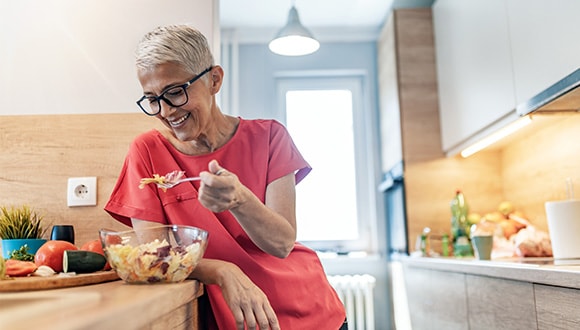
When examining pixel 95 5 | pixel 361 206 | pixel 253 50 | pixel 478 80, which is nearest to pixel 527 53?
pixel 478 80

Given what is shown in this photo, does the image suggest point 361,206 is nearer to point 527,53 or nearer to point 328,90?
point 328,90

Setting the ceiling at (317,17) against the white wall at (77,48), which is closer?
the white wall at (77,48)

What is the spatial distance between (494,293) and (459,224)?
38.0 inches

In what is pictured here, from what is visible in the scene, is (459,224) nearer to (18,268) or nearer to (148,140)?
(148,140)

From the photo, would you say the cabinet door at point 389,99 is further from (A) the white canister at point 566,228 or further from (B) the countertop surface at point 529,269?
(A) the white canister at point 566,228

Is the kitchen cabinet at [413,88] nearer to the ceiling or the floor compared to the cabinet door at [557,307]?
nearer to the ceiling

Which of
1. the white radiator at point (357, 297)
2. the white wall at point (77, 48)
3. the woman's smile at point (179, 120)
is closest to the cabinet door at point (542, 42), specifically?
the white wall at point (77, 48)

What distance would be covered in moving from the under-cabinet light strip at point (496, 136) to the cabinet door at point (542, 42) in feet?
0.61

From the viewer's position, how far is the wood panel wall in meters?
1.42

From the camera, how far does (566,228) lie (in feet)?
5.29

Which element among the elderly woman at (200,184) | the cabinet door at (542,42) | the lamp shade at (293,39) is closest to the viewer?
the elderly woman at (200,184)

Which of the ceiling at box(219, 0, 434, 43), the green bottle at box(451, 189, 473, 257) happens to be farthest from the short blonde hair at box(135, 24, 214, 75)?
the ceiling at box(219, 0, 434, 43)

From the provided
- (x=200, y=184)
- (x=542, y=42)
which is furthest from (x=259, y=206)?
(x=542, y=42)

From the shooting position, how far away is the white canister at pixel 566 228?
62.6 inches
